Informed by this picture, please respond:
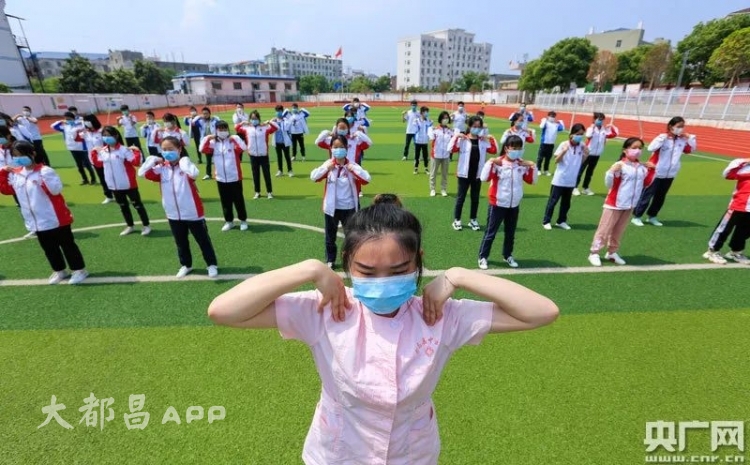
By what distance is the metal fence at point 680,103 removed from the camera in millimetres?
18875

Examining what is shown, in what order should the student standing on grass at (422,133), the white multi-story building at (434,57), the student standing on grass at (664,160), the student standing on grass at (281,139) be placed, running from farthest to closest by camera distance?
the white multi-story building at (434,57), the student standing on grass at (422,133), the student standing on grass at (281,139), the student standing on grass at (664,160)

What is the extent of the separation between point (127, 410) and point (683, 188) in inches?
524

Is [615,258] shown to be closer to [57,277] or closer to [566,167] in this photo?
[566,167]

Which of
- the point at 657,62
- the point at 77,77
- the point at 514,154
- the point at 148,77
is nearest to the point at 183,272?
the point at 514,154

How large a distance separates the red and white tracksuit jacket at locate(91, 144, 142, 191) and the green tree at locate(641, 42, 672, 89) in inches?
2224

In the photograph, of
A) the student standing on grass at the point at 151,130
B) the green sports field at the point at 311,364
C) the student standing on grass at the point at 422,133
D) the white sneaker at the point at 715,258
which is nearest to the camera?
the green sports field at the point at 311,364

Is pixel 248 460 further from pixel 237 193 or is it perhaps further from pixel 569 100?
pixel 569 100

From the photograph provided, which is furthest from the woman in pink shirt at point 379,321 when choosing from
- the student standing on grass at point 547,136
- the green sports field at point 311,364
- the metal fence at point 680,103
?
the metal fence at point 680,103

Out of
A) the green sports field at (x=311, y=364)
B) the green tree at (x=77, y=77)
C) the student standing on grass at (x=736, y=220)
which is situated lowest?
the green sports field at (x=311, y=364)

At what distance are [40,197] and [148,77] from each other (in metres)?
62.1

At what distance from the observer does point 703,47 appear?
41594 millimetres

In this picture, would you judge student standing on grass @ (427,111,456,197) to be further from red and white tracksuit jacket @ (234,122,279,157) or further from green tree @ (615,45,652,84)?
green tree @ (615,45,652,84)

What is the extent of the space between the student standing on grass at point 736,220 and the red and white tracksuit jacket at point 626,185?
1.37m

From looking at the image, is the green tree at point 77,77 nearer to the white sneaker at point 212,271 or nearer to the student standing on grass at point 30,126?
the student standing on grass at point 30,126
